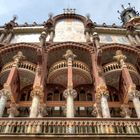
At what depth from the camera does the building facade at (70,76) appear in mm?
15207

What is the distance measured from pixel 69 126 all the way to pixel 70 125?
7cm

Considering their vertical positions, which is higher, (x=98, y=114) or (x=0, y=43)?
(x=0, y=43)

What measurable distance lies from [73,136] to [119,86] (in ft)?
31.0

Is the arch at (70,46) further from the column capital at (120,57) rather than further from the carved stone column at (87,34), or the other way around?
the column capital at (120,57)

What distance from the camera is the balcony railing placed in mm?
12188

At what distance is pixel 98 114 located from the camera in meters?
15.5

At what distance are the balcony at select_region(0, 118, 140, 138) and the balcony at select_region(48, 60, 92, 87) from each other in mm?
7072

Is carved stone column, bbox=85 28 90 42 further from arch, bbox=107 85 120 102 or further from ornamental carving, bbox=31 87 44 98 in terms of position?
ornamental carving, bbox=31 87 44 98

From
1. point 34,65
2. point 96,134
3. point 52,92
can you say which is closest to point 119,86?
point 52,92

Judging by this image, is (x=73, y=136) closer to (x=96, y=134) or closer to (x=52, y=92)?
(x=96, y=134)

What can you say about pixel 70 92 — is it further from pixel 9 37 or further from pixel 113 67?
pixel 9 37

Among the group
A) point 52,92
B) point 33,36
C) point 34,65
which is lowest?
point 52,92

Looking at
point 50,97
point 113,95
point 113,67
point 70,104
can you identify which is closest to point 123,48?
point 113,67

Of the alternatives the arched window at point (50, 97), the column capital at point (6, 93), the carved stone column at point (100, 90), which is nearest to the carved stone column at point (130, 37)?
the carved stone column at point (100, 90)
